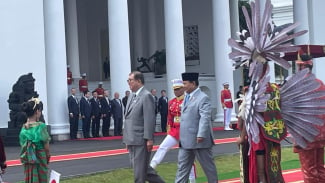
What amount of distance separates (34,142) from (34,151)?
0.12 m

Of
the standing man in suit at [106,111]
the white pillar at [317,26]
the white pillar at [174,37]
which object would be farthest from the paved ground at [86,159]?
the white pillar at [317,26]

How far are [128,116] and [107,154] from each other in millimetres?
7180

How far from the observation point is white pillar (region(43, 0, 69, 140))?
76.5 feet

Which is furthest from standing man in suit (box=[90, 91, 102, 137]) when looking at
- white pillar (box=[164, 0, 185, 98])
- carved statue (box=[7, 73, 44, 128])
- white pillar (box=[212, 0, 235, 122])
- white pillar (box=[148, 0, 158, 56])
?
white pillar (box=[148, 0, 158, 56])

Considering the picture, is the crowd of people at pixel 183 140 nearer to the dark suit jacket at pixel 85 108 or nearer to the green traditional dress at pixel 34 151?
the green traditional dress at pixel 34 151

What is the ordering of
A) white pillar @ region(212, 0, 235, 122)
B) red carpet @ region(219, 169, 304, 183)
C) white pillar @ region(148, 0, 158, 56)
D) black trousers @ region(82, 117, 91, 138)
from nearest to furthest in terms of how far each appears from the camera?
red carpet @ region(219, 169, 304, 183) → black trousers @ region(82, 117, 91, 138) → white pillar @ region(212, 0, 235, 122) → white pillar @ region(148, 0, 158, 56)

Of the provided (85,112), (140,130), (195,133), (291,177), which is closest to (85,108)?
(85,112)

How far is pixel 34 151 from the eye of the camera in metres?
8.77

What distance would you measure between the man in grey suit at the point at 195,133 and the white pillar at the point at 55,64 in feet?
44.7

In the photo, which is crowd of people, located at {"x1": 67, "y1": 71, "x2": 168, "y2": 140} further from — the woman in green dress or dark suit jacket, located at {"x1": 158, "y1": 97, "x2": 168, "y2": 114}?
the woman in green dress

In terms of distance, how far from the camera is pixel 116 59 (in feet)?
82.2

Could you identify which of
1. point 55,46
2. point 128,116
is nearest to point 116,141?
point 55,46

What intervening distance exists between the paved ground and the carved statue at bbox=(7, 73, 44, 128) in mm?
1179

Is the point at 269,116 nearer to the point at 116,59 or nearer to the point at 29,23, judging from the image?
the point at 29,23
